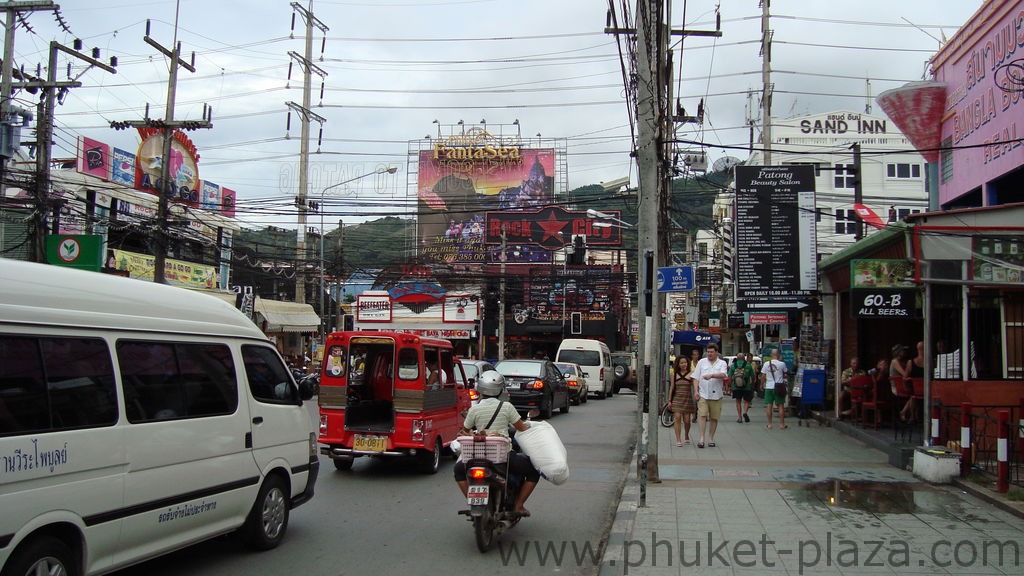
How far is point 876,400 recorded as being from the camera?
13.9 meters

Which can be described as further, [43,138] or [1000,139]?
[43,138]

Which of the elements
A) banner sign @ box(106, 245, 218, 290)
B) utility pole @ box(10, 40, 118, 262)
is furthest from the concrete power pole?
banner sign @ box(106, 245, 218, 290)

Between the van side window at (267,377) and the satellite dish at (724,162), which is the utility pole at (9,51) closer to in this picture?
the van side window at (267,377)

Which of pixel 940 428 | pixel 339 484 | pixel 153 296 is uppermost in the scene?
pixel 153 296

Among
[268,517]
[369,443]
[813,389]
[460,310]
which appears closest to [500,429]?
[268,517]

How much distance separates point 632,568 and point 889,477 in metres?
5.60

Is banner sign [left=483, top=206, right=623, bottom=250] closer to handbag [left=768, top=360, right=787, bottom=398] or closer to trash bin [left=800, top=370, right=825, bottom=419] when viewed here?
trash bin [left=800, top=370, right=825, bottom=419]

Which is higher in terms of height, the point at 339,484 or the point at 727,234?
the point at 727,234

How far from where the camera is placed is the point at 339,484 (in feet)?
34.4

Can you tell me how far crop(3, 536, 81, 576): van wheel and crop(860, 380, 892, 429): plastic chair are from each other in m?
12.9

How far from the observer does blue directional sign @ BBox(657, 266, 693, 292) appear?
35.7 feet

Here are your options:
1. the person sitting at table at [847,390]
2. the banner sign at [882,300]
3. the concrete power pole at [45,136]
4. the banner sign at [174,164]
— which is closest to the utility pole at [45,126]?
the concrete power pole at [45,136]

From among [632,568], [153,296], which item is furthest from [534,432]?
[153,296]

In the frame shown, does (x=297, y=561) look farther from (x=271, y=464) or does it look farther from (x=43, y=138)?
(x=43, y=138)
